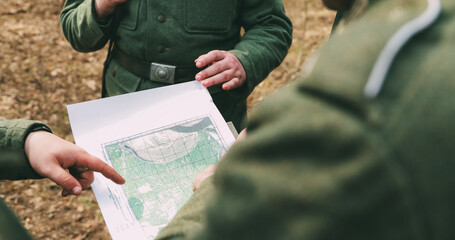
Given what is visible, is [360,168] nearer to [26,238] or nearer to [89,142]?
[26,238]

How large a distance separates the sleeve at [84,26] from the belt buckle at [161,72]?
25cm

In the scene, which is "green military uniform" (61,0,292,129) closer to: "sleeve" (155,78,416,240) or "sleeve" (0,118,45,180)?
"sleeve" (0,118,45,180)

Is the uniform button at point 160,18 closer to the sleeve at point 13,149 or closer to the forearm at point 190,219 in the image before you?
the sleeve at point 13,149

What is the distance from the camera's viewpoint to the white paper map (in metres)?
1.07

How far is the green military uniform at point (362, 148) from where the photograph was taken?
0.44 m

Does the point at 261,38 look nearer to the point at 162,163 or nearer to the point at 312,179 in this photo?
the point at 162,163

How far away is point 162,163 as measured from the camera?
1197 millimetres

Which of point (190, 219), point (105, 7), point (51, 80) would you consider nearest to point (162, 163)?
point (190, 219)

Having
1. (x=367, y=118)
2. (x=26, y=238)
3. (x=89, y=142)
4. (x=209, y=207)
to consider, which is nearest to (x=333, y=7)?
(x=367, y=118)

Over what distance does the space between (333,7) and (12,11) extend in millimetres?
4460

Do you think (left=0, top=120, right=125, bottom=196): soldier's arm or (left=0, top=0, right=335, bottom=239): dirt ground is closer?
(left=0, top=120, right=125, bottom=196): soldier's arm

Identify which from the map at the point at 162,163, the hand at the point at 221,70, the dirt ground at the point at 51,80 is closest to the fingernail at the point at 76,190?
the map at the point at 162,163

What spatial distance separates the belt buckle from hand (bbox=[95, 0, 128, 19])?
0.27 m

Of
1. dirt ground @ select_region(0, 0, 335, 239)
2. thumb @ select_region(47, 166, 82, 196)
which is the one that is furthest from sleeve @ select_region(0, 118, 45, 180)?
dirt ground @ select_region(0, 0, 335, 239)
